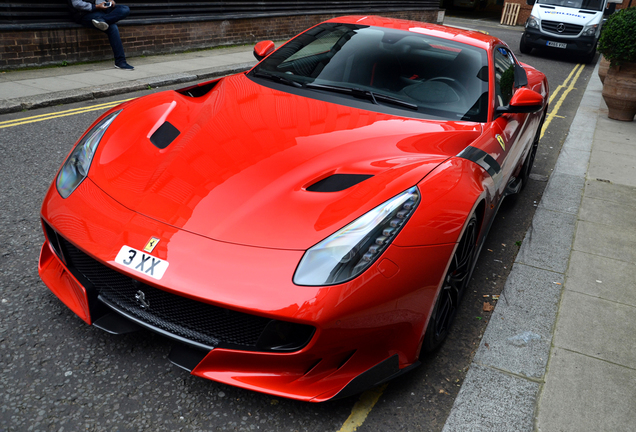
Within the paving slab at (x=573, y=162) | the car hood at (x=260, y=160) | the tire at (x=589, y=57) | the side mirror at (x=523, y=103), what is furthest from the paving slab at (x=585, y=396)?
the tire at (x=589, y=57)

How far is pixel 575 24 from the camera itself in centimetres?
1530

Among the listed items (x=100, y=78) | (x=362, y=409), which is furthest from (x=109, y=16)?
(x=362, y=409)

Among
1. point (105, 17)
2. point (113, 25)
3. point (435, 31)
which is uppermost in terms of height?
point (435, 31)

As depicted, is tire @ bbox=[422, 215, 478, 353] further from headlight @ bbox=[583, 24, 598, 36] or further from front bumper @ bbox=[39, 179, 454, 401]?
headlight @ bbox=[583, 24, 598, 36]

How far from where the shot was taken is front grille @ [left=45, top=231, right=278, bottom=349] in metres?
2.02

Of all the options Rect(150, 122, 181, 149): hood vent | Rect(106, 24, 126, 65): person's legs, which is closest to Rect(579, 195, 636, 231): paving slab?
Rect(150, 122, 181, 149): hood vent

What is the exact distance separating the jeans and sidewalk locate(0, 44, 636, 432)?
272cm

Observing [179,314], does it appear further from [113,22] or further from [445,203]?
[113,22]

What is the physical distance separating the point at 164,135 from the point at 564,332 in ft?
7.92

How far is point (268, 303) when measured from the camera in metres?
1.92

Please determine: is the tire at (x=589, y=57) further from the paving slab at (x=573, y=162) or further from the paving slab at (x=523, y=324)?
the paving slab at (x=523, y=324)

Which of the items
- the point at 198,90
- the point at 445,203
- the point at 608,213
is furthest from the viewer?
the point at 608,213

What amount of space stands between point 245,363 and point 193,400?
0.35m

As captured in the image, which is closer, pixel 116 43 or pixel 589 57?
pixel 116 43
